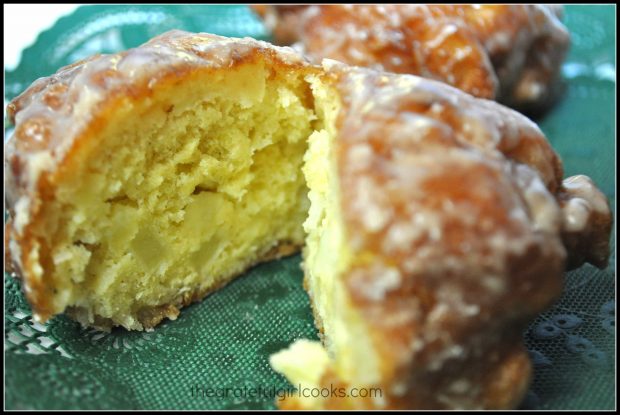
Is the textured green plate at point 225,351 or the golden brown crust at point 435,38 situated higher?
the golden brown crust at point 435,38

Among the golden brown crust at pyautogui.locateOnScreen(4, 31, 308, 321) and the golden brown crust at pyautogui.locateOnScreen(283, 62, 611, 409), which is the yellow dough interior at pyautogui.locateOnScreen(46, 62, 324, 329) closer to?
the golden brown crust at pyautogui.locateOnScreen(4, 31, 308, 321)

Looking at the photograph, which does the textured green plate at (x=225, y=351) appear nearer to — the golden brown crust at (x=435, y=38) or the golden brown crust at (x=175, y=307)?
the golden brown crust at (x=175, y=307)

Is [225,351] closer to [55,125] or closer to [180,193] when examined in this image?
[180,193]

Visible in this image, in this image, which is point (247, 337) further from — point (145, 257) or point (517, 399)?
point (517, 399)

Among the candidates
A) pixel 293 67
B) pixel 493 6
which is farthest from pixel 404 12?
pixel 293 67

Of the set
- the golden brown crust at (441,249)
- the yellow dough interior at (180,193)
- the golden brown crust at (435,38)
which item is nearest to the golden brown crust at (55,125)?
the yellow dough interior at (180,193)

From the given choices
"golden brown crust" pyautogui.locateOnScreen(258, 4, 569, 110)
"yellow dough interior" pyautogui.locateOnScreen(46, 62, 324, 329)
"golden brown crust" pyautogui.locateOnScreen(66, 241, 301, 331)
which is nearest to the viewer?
"yellow dough interior" pyautogui.locateOnScreen(46, 62, 324, 329)

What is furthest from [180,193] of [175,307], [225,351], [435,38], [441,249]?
[435,38]

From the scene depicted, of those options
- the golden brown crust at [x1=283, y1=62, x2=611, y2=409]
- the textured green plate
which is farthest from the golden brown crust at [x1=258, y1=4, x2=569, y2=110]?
the golden brown crust at [x1=283, y1=62, x2=611, y2=409]

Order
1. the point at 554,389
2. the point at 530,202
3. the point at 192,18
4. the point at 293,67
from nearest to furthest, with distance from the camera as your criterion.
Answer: the point at 530,202 → the point at 554,389 → the point at 293,67 → the point at 192,18
